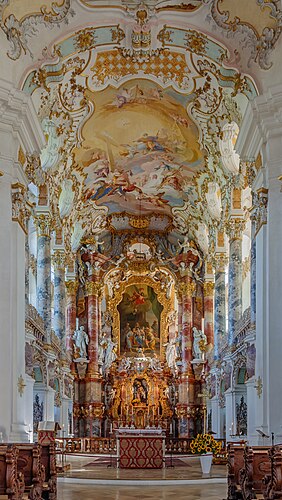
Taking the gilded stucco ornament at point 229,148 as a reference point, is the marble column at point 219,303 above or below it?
below

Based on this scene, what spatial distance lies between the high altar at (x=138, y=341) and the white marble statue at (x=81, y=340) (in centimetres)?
4

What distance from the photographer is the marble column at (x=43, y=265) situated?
24.2 m

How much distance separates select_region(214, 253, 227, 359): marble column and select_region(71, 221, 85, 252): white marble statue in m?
5.70

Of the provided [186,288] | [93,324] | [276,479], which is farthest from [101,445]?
[276,479]

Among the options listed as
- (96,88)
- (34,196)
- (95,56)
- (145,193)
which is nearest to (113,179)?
(145,193)

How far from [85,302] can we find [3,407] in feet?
60.8

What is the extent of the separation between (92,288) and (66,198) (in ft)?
23.7

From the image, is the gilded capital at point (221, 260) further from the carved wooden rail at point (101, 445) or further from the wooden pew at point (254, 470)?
the wooden pew at point (254, 470)

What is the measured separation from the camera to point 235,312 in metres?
24.3

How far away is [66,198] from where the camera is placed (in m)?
27.5

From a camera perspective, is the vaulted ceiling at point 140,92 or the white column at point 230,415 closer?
the vaulted ceiling at point 140,92

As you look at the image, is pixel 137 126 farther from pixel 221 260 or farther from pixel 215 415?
pixel 215 415

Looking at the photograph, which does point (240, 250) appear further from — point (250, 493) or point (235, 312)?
point (250, 493)

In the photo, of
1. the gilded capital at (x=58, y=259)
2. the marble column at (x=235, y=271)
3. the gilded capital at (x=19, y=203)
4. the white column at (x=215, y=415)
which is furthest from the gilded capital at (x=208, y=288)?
the gilded capital at (x=19, y=203)
